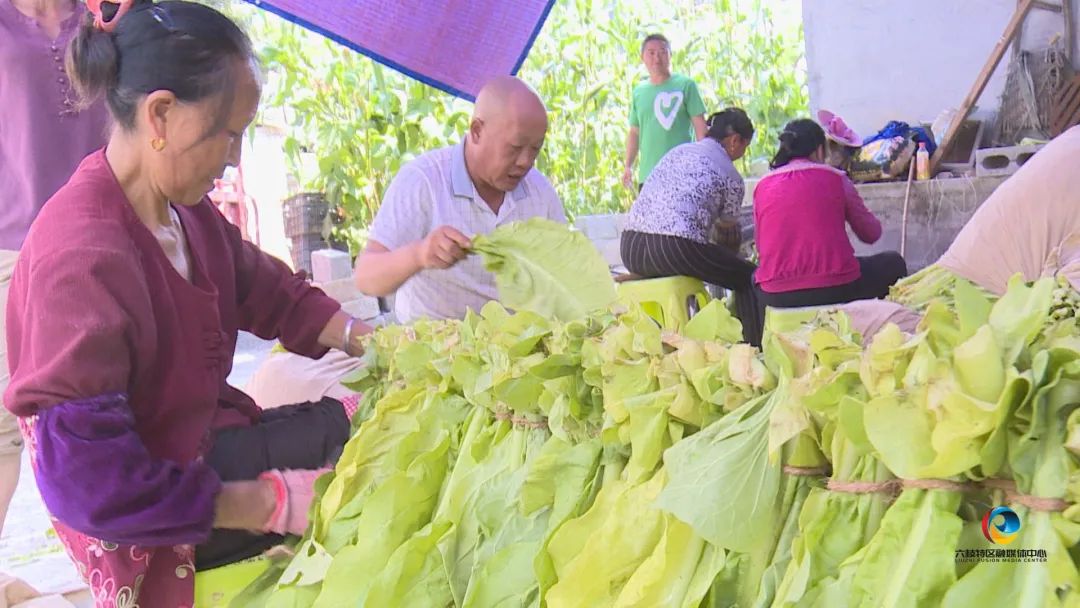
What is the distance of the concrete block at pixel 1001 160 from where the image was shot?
4.16m

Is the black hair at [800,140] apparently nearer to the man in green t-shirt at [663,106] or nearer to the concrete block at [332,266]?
the man in green t-shirt at [663,106]

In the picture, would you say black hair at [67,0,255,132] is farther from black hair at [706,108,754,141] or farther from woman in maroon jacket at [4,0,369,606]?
black hair at [706,108,754,141]

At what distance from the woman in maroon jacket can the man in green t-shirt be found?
4704 millimetres

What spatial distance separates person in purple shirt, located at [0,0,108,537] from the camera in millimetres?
2346

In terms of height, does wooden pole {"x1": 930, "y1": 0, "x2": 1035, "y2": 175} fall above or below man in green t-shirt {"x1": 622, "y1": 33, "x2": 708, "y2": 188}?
above

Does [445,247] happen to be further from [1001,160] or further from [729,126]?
[1001,160]

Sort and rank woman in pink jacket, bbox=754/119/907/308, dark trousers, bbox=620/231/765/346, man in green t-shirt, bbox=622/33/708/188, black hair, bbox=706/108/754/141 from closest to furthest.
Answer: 1. woman in pink jacket, bbox=754/119/907/308
2. dark trousers, bbox=620/231/765/346
3. black hair, bbox=706/108/754/141
4. man in green t-shirt, bbox=622/33/708/188

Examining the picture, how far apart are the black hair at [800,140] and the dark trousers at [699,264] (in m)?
0.61

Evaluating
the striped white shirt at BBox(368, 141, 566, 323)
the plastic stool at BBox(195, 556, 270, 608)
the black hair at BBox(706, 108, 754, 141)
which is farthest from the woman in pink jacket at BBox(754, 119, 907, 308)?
the plastic stool at BBox(195, 556, 270, 608)

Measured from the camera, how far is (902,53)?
5.25m

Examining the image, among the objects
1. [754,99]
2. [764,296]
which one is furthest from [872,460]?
[754,99]

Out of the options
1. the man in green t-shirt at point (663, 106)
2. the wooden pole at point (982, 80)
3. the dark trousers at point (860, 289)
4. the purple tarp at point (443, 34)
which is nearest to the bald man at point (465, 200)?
the purple tarp at point (443, 34)

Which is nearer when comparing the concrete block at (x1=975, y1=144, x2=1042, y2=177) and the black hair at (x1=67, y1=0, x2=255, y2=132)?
the black hair at (x1=67, y1=0, x2=255, y2=132)

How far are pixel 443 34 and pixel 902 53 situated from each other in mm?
3219
